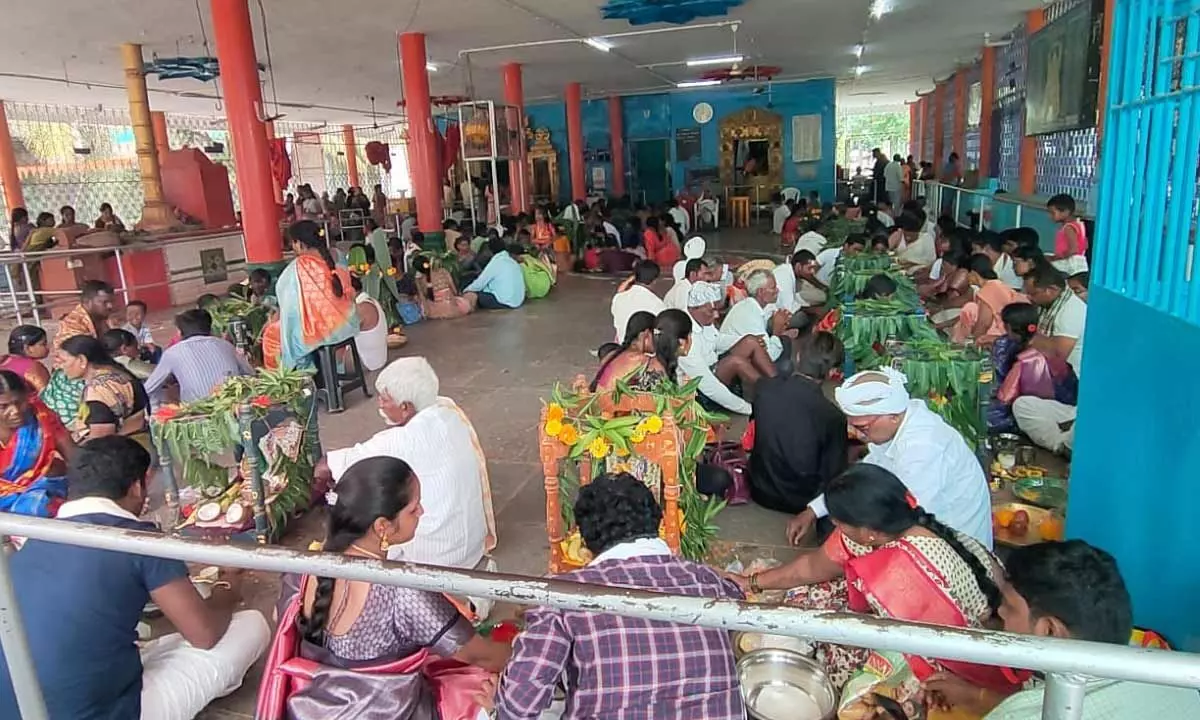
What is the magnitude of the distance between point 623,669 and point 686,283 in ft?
14.5

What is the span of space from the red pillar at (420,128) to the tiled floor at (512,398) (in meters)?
2.12

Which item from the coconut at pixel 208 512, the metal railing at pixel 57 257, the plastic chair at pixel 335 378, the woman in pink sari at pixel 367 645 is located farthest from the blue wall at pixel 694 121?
the woman in pink sari at pixel 367 645

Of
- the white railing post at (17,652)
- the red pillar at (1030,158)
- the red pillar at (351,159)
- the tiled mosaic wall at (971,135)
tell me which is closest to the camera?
the white railing post at (17,652)

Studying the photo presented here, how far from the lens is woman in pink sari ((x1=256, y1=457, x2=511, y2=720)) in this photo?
189 centimetres

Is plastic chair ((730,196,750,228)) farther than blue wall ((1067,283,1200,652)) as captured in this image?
Yes

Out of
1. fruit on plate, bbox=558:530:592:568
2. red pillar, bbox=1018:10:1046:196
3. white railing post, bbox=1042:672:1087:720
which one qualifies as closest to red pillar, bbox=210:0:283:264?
fruit on plate, bbox=558:530:592:568

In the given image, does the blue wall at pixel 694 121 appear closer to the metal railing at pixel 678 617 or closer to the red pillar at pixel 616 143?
the red pillar at pixel 616 143

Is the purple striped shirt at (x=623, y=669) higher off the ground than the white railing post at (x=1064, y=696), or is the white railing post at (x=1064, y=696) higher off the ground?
the white railing post at (x=1064, y=696)

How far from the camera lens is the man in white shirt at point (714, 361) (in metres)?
4.96

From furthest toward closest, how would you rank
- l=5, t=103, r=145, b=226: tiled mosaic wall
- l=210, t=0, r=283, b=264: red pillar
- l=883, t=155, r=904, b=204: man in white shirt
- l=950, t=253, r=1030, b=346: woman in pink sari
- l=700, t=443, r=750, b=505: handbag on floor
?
l=883, t=155, r=904, b=204: man in white shirt < l=5, t=103, r=145, b=226: tiled mosaic wall < l=210, t=0, r=283, b=264: red pillar < l=950, t=253, r=1030, b=346: woman in pink sari < l=700, t=443, r=750, b=505: handbag on floor

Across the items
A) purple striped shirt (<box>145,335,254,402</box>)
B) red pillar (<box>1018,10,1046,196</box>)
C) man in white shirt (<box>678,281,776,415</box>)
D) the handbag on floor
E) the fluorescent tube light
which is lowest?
the handbag on floor

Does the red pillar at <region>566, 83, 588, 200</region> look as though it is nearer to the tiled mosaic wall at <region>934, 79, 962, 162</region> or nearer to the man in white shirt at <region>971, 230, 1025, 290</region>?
the tiled mosaic wall at <region>934, 79, 962, 162</region>

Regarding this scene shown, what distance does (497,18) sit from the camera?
1025 centimetres

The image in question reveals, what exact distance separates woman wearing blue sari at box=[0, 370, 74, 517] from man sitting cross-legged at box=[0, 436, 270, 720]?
136 cm
